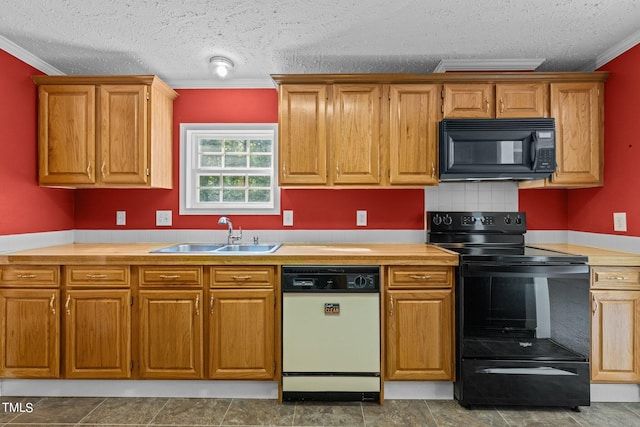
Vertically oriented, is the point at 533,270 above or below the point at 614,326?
above

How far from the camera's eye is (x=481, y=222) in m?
3.03

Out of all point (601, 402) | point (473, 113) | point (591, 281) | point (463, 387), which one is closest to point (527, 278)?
point (591, 281)

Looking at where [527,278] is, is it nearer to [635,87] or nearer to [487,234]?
[487,234]

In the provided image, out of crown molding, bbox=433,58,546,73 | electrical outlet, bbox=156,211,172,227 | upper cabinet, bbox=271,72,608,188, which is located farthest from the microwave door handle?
electrical outlet, bbox=156,211,172,227

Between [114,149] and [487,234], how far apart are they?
294cm

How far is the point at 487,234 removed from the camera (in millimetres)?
3025

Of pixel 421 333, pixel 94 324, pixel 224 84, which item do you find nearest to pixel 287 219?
pixel 224 84

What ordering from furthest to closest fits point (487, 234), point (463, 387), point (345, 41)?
point (487, 234), point (345, 41), point (463, 387)

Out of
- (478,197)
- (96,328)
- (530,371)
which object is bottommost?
(530,371)

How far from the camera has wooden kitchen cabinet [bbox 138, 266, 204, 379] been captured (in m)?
2.48

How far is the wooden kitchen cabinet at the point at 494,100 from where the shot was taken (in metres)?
2.78

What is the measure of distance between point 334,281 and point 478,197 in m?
1.51

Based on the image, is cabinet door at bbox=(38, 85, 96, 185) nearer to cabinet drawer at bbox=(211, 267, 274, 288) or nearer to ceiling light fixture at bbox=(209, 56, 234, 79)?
ceiling light fixture at bbox=(209, 56, 234, 79)

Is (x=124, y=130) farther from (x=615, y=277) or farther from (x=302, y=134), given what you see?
(x=615, y=277)
